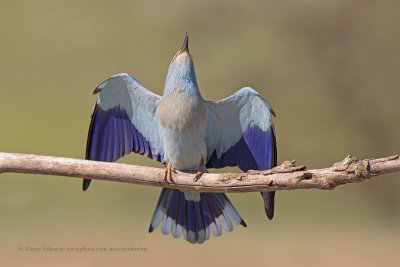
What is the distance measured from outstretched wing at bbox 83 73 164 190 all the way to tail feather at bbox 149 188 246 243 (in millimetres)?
195

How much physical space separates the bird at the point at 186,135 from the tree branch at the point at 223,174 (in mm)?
243

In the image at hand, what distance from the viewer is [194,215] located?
A: 7.11 feet

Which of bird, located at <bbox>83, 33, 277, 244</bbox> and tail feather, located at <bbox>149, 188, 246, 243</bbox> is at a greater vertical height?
bird, located at <bbox>83, 33, 277, 244</bbox>

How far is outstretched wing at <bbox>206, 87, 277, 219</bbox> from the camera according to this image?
6.81 ft

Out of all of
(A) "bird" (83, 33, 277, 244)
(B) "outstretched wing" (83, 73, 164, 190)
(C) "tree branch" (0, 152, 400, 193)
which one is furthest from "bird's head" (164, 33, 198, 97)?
(C) "tree branch" (0, 152, 400, 193)

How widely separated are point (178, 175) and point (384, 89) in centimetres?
371

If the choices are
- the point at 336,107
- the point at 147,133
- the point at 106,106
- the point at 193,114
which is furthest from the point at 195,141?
the point at 336,107

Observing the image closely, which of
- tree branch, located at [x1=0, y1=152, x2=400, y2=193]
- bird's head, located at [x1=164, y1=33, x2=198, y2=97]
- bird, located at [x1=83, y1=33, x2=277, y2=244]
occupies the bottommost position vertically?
tree branch, located at [x1=0, y1=152, x2=400, y2=193]

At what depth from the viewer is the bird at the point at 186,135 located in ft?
6.70

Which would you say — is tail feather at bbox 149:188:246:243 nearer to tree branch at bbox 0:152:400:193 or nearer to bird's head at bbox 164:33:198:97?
tree branch at bbox 0:152:400:193

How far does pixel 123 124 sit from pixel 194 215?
1.63ft

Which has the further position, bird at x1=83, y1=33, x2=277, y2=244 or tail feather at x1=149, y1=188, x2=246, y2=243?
tail feather at x1=149, y1=188, x2=246, y2=243

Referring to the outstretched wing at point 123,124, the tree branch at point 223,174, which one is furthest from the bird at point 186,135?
the tree branch at point 223,174

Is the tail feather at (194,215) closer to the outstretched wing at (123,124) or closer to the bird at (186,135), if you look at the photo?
the bird at (186,135)
